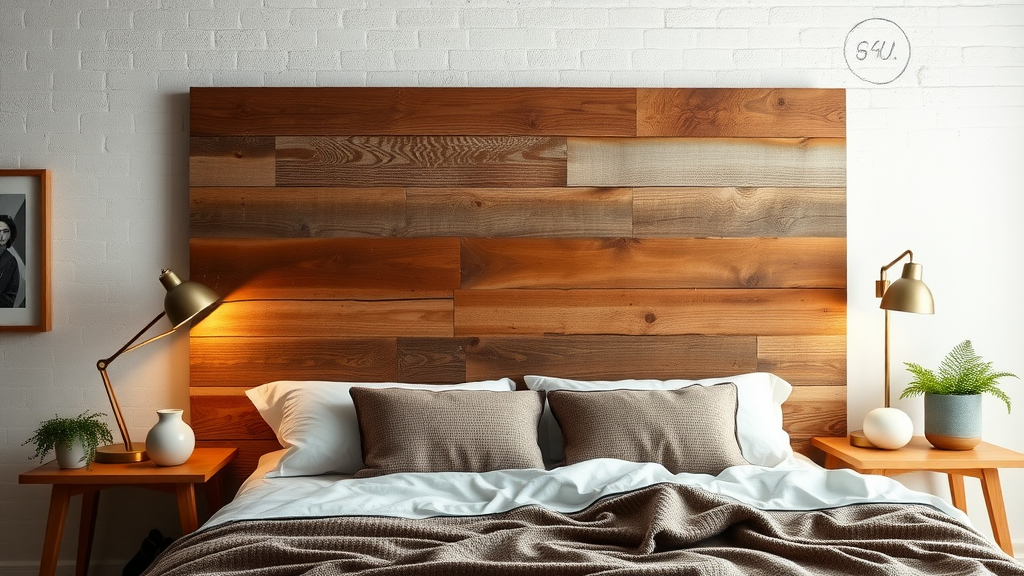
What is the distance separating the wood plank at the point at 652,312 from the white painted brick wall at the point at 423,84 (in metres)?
0.22

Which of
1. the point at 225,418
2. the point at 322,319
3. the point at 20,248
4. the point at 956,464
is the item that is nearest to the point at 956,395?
the point at 956,464

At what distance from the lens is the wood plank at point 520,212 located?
3217 mm

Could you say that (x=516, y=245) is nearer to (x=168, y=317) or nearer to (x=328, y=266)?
(x=328, y=266)

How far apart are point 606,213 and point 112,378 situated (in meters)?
2.03

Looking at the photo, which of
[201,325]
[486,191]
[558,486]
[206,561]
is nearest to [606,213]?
[486,191]

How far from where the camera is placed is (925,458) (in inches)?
114

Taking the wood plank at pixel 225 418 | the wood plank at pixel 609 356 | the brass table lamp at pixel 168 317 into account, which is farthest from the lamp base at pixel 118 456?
the wood plank at pixel 609 356

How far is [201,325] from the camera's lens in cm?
322

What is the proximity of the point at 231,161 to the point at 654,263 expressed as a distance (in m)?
1.67

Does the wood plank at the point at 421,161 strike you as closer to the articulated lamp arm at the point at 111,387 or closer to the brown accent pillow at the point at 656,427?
the articulated lamp arm at the point at 111,387

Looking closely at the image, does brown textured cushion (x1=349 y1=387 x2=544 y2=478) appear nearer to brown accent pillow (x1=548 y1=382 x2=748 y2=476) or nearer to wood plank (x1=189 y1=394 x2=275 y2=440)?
brown accent pillow (x1=548 y1=382 x2=748 y2=476)

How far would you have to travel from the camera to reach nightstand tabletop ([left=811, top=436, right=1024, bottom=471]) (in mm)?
2859

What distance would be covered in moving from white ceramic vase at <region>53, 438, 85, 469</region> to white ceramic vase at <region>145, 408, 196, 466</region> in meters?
0.22

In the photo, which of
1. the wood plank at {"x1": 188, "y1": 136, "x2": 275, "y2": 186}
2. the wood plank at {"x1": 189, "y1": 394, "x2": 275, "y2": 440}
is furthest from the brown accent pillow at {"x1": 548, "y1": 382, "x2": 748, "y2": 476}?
the wood plank at {"x1": 188, "y1": 136, "x2": 275, "y2": 186}
